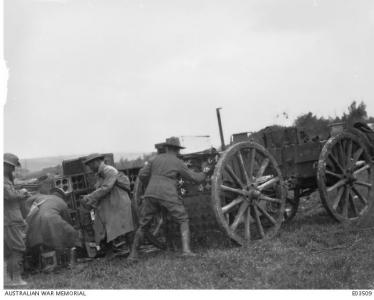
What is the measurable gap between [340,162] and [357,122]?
3.25ft

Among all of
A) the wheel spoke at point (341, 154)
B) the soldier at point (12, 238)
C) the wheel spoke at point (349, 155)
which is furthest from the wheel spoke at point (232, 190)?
the soldier at point (12, 238)

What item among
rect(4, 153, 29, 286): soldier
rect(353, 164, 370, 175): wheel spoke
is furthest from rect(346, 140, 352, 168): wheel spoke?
rect(4, 153, 29, 286): soldier

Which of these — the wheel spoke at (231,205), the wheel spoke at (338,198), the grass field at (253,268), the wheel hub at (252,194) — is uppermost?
the wheel hub at (252,194)

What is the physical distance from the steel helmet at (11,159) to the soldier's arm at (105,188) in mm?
1227

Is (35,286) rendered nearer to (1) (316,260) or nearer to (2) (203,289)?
(2) (203,289)

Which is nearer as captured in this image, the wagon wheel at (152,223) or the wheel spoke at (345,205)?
the wagon wheel at (152,223)

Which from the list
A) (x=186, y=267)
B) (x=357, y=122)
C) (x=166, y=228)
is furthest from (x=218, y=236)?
(x=357, y=122)

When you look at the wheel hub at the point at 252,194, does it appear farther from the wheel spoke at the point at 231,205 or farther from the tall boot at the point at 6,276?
the tall boot at the point at 6,276

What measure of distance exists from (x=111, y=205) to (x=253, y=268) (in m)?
2.49

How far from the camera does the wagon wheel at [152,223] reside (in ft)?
27.1

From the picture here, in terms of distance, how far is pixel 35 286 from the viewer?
662 centimetres

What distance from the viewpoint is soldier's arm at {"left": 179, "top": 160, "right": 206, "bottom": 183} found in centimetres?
766

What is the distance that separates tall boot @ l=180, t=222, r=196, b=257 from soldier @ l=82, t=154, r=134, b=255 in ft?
2.71

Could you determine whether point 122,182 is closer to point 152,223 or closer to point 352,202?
point 152,223
